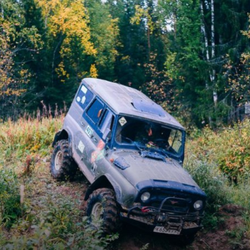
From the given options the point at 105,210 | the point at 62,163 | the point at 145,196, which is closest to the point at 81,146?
the point at 62,163

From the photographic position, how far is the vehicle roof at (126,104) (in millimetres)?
7547

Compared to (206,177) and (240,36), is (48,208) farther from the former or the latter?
(240,36)

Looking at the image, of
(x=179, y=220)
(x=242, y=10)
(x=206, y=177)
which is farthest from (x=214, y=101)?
(x=179, y=220)

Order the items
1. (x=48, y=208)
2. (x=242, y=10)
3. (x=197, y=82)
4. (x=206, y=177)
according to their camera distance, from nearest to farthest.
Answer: (x=48, y=208)
(x=206, y=177)
(x=242, y=10)
(x=197, y=82)

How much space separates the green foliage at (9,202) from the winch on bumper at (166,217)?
1971mm

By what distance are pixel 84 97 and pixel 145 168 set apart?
2901mm

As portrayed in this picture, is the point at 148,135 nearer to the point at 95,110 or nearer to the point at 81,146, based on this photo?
the point at 95,110

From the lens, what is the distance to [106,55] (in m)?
36.1

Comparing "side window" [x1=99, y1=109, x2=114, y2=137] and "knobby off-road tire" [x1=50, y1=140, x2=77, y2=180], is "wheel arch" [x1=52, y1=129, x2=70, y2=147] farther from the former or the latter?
"side window" [x1=99, y1=109, x2=114, y2=137]

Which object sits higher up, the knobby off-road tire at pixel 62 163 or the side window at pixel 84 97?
the side window at pixel 84 97

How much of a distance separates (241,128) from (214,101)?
6858mm

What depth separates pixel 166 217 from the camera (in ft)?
20.5

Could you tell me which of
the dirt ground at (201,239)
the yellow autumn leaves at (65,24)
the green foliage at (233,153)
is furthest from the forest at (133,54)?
the dirt ground at (201,239)

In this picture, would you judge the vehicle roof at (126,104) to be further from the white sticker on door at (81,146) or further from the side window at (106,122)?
the white sticker on door at (81,146)
